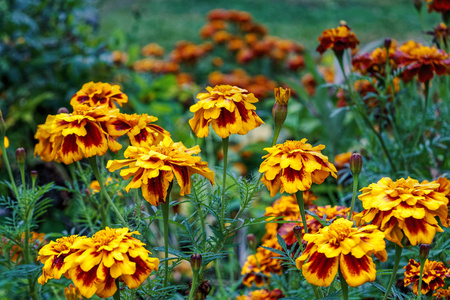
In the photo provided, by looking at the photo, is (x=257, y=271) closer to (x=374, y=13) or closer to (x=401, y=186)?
(x=401, y=186)

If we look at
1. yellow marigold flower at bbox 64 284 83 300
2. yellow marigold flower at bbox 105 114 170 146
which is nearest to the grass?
yellow marigold flower at bbox 105 114 170 146

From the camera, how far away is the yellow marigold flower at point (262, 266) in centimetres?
110

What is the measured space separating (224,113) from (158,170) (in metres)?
0.20

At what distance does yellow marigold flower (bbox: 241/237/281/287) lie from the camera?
110 cm

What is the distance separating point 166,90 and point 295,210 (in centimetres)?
274

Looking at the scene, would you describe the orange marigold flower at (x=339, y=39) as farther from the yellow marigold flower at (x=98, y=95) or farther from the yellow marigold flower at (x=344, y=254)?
the yellow marigold flower at (x=344, y=254)

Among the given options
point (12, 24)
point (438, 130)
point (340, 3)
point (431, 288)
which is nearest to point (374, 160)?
point (438, 130)

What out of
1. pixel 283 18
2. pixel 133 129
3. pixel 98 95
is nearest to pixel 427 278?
pixel 133 129

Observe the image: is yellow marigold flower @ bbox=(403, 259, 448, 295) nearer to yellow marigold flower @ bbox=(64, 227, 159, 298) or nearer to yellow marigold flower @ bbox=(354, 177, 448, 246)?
yellow marigold flower @ bbox=(354, 177, 448, 246)

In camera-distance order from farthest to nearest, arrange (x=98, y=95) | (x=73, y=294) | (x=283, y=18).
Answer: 1. (x=283, y=18)
2. (x=98, y=95)
3. (x=73, y=294)

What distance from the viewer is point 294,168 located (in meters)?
0.77

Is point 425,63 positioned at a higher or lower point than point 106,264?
higher

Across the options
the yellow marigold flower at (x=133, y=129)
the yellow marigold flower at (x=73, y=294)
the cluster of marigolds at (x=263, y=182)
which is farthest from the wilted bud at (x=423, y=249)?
the yellow marigold flower at (x=73, y=294)

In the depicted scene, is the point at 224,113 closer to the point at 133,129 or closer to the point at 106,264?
the point at 133,129
